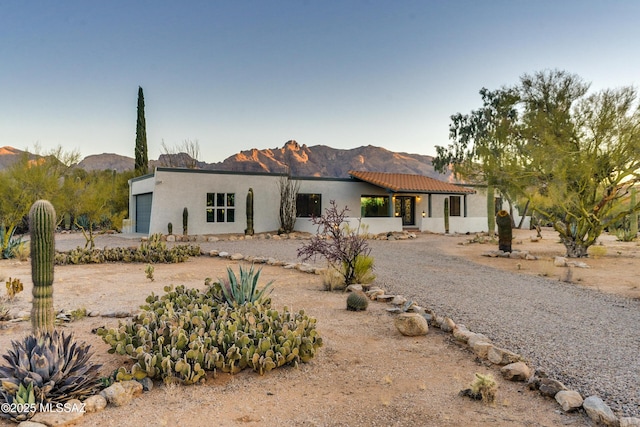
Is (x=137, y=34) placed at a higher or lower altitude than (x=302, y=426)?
higher

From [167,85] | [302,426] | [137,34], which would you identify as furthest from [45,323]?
[167,85]

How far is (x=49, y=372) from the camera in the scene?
3072 millimetres

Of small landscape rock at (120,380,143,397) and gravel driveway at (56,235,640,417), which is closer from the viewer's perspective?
small landscape rock at (120,380,143,397)

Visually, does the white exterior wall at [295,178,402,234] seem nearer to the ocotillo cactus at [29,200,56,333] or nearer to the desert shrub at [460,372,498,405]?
the ocotillo cactus at [29,200,56,333]

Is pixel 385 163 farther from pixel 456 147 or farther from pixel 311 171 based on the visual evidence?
pixel 456 147

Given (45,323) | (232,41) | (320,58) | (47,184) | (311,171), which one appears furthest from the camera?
(311,171)

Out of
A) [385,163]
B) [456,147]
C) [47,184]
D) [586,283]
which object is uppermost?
[385,163]

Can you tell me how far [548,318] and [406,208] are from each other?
20.5 m

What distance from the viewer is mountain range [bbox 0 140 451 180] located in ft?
281

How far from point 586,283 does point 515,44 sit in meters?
9.95

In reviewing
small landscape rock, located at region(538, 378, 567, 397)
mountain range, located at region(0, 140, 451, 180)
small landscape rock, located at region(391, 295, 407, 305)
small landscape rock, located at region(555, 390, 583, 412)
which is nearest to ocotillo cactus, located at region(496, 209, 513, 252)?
small landscape rock, located at region(391, 295, 407, 305)

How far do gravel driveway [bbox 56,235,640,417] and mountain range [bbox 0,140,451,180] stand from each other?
7322 centimetres

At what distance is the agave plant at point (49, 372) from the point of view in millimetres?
2945

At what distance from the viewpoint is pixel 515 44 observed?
14758 millimetres
